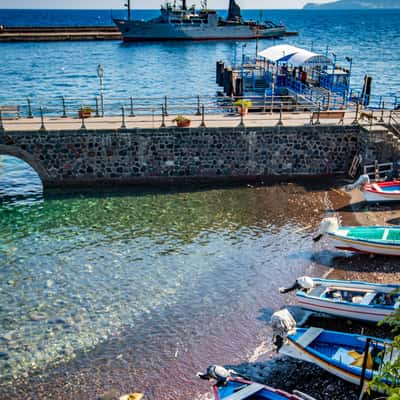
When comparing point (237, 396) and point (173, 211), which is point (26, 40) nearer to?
point (173, 211)

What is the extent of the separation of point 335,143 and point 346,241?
28.4 ft

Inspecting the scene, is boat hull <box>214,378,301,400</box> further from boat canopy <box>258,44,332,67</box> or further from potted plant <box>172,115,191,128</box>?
boat canopy <box>258,44,332,67</box>

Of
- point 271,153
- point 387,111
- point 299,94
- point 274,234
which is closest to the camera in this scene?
point 274,234

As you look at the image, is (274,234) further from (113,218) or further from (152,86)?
(152,86)

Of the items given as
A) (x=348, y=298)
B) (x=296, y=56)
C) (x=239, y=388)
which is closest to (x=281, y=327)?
(x=239, y=388)

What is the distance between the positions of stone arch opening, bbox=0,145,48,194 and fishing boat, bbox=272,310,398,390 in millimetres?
15461

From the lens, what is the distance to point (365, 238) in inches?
720

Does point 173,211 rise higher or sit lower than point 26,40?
lower

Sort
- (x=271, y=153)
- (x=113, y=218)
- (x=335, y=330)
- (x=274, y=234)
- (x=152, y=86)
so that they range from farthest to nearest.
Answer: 1. (x=152, y=86)
2. (x=271, y=153)
3. (x=113, y=218)
4. (x=274, y=234)
5. (x=335, y=330)

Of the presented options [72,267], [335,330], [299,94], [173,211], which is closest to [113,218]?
[173,211]

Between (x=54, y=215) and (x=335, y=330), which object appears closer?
(x=335, y=330)

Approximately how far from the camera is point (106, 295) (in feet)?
53.4

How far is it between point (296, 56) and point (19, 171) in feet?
A: 59.5

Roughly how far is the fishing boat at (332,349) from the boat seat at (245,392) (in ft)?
6.03
